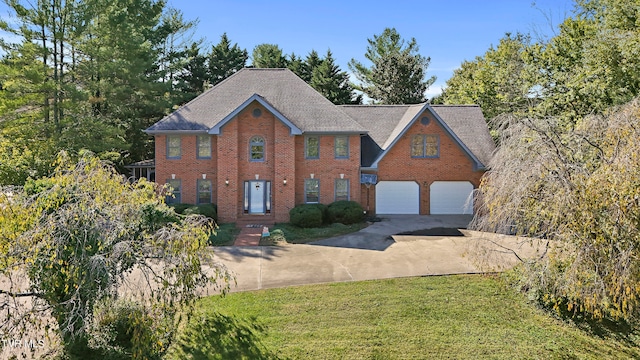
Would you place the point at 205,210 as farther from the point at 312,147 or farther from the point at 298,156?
the point at 312,147

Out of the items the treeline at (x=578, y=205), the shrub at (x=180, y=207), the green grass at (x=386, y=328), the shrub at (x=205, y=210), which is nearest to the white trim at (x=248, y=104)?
the shrub at (x=205, y=210)

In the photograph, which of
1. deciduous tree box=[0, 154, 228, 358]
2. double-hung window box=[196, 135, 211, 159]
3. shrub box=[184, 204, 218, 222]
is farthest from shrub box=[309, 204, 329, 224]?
deciduous tree box=[0, 154, 228, 358]

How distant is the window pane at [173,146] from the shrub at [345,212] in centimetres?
955

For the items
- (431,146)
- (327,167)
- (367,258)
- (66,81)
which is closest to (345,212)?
(327,167)

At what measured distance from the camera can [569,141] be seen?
994cm

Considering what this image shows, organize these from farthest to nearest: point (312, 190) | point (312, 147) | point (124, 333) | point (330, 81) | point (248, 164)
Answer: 1. point (330, 81)
2. point (312, 190)
3. point (312, 147)
4. point (248, 164)
5. point (124, 333)

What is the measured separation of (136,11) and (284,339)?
1243 inches

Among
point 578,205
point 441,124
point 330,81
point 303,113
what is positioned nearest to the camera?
point 578,205

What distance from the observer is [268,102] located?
2123cm

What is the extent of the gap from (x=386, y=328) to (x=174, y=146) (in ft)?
54.9

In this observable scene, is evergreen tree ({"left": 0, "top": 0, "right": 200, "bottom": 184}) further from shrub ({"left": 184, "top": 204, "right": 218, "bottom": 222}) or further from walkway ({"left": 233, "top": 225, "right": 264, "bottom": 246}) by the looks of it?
walkway ({"left": 233, "top": 225, "right": 264, "bottom": 246})

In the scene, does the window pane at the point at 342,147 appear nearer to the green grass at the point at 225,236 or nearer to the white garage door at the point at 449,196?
the white garage door at the point at 449,196

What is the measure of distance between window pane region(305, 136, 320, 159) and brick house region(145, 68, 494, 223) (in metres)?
0.06

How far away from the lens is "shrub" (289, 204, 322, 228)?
1927 centimetres
